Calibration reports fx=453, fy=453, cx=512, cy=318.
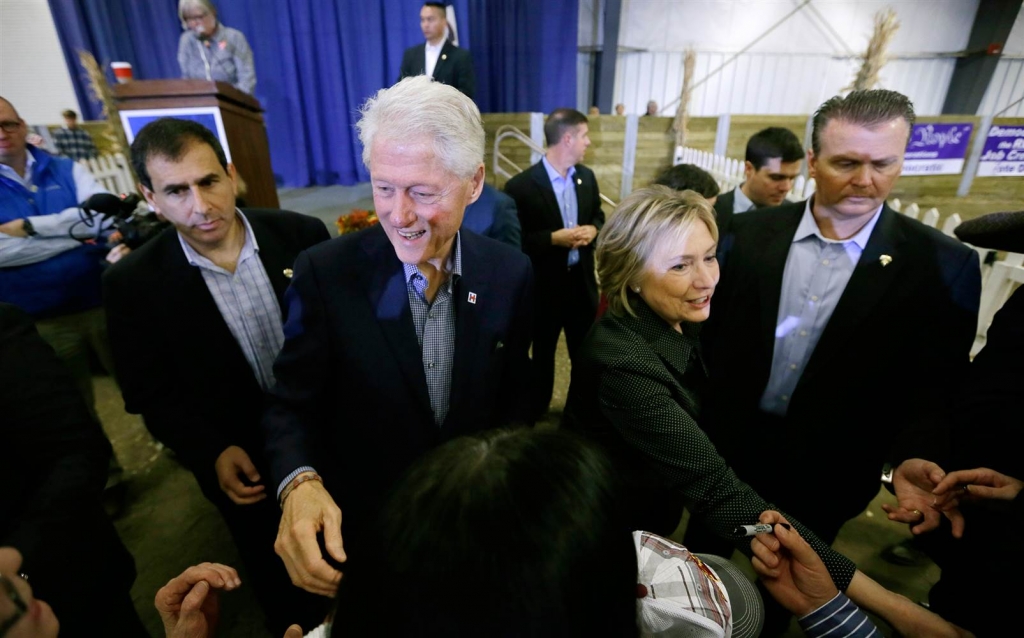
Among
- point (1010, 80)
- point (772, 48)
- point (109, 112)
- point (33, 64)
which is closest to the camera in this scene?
point (109, 112)

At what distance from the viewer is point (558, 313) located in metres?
3.19

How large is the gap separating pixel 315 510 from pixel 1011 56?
18.1 metres

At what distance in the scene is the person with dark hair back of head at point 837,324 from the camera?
1413 millimetres

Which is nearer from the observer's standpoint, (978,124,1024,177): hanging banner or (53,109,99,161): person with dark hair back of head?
(53,109,99,161): person with dark hair back of head

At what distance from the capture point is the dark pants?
3170mm

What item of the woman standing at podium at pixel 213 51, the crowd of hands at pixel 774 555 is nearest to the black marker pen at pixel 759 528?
the crowd of hands at pixel 774 555

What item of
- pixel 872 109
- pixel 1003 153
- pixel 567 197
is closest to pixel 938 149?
pixel 1003 153

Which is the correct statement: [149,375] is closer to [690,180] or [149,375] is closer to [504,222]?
[504,222]

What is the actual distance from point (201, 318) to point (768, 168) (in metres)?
2.89

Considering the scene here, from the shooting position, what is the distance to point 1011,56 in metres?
11.4

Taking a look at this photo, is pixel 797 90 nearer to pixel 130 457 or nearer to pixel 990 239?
pixel 990 239

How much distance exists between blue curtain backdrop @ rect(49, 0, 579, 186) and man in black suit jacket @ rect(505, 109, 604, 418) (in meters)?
4.09

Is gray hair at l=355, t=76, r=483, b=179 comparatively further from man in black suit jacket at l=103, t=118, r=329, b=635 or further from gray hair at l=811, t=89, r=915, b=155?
gray hair at l=811, t=89, r=915, b=155

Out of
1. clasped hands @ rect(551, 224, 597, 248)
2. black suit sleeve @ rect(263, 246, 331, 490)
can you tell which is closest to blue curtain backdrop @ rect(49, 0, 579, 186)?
clasped hands @ rect(551, 224, 597, 248)
